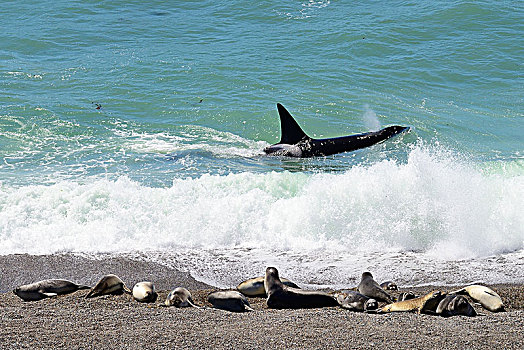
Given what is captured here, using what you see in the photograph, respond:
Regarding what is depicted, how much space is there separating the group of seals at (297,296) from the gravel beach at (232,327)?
99 millimetres

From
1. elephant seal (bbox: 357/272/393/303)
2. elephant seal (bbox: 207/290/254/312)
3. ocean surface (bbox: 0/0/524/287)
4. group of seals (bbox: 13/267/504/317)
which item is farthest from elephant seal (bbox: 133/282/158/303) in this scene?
elephant seal (bbox: 357/272/393/303)

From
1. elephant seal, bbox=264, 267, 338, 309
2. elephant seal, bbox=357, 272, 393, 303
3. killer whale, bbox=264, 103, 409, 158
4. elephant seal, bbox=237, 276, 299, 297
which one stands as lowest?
killer whale, bbox=264, 103, 409, 158

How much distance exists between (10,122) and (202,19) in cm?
884

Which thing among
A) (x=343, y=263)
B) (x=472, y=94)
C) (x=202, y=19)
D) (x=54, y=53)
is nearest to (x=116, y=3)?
(x=202, y=19)

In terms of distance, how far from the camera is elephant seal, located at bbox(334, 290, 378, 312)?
18.2ft

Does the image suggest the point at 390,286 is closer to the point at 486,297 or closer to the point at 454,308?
the point at 486,297

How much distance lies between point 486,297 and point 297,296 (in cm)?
159

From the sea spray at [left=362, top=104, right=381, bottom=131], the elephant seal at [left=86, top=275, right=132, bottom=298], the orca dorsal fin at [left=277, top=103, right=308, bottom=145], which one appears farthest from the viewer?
the sea spray at [left=362, top=104, right=381, bottom=131]

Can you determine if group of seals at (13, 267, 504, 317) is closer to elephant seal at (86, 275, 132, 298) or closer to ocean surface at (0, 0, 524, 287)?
elephant seal at (86, 275, 132, 298)

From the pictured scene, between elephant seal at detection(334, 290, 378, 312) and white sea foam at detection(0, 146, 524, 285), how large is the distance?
119 cm

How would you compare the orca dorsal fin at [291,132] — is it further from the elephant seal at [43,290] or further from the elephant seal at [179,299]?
the elephant seal at [179,299]

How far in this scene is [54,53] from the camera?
17.9m

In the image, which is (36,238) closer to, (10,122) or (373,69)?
(10,122)

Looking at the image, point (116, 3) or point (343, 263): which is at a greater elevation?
point (116, 3)
